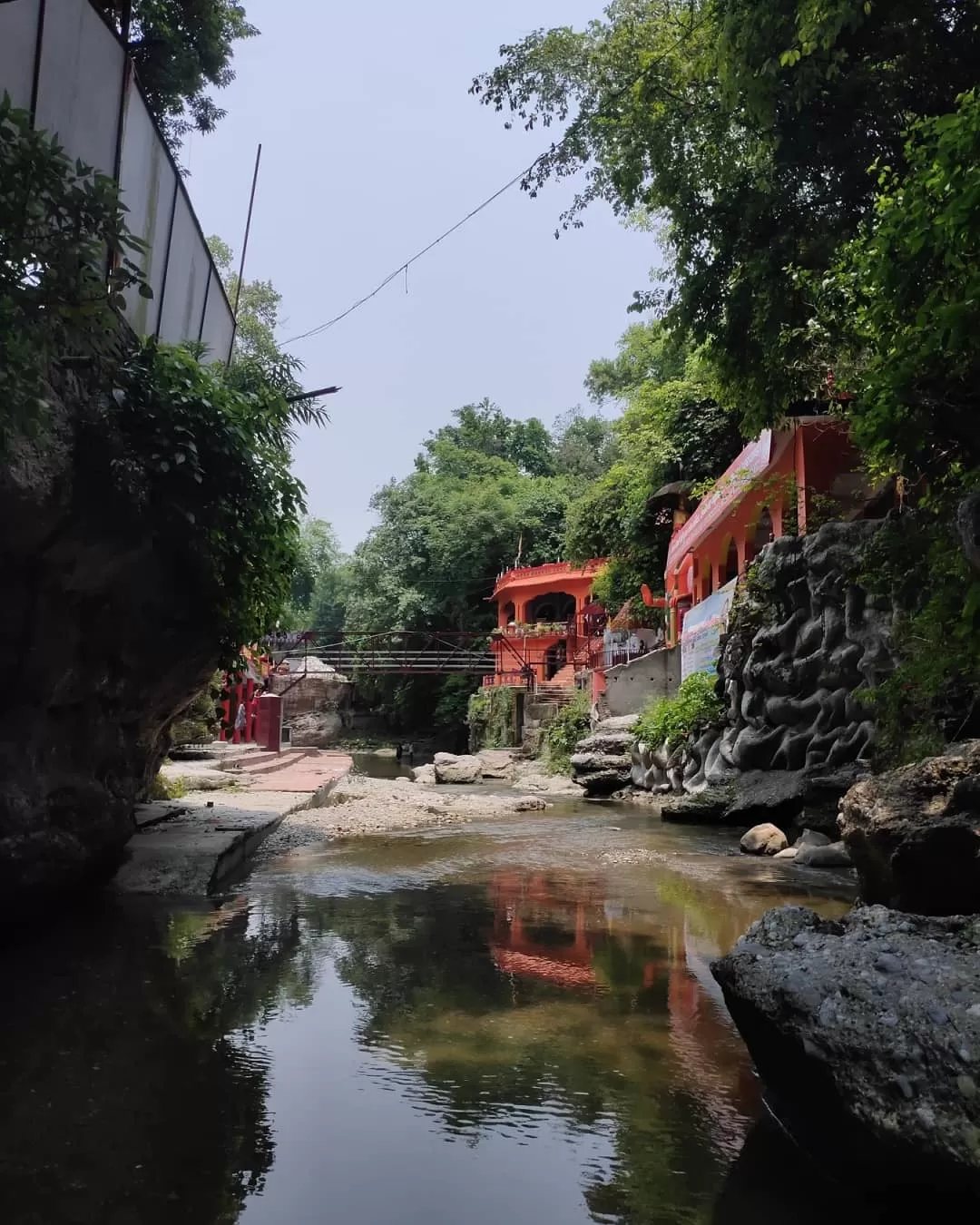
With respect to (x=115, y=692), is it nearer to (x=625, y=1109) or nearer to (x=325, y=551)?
(x=625, y=1109)

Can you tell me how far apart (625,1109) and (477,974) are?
174cm

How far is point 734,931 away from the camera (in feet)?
19.0

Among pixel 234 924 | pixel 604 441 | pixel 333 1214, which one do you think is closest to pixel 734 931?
pixel 234 924

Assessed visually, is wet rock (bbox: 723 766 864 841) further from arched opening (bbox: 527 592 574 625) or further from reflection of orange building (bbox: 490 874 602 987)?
arched opening (bbox: 527 592 574 625)

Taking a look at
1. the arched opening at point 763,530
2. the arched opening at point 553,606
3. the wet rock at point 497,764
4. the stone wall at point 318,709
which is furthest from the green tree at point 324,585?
the arched opening at point 763,530

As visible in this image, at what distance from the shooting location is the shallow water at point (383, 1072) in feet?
8.23

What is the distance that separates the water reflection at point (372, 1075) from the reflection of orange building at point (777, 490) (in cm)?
963

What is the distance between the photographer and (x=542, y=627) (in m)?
28.5

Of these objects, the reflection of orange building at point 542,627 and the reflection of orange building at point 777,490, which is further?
the reflection of orange building at point 542,627

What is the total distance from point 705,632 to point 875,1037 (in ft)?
48.0

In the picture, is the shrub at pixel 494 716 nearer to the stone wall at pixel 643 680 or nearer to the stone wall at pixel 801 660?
the stone wall at pixel 643 680

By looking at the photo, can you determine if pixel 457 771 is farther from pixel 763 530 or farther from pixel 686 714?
pixel 763 530

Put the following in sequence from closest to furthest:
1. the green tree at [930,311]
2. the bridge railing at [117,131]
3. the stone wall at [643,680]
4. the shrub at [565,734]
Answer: the green tree at [930,311] → the bridge railing at [117,131] → the stone wall at [643,680] → the shrub at [565,734]

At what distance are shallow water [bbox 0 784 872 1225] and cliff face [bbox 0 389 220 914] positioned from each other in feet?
1.82
